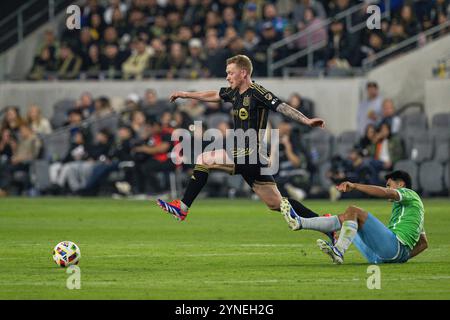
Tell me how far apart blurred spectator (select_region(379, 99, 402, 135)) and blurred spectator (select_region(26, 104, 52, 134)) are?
8.91m

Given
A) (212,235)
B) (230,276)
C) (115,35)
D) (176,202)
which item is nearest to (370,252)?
(230,276)

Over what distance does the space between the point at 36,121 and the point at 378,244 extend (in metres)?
19.3

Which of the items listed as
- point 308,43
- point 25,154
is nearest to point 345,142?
point 308,43

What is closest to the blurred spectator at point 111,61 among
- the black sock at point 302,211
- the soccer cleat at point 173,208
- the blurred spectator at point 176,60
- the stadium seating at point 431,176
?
the blurred spectator at point 176,60

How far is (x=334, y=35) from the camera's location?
29.6 m

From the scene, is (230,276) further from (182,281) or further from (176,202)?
(176,202)

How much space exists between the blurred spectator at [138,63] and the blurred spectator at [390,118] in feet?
23.6

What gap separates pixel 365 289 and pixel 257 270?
207cm

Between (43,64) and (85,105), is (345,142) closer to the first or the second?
(85,105)

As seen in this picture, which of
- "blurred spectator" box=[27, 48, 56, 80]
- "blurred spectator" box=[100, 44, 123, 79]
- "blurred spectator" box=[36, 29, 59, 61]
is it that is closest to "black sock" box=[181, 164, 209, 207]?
"blurred spectator" box=[100, 44, 123, 79]

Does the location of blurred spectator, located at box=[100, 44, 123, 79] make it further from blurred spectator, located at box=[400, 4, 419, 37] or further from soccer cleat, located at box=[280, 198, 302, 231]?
soccer cleat, located at box=[280, 198, 302, 231]

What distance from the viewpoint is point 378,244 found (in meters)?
13.0

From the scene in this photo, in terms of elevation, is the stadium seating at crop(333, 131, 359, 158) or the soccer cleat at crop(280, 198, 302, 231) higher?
the stadium seating at crop(333, 131, 359, 158)

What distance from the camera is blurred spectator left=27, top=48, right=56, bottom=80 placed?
3281 cm
